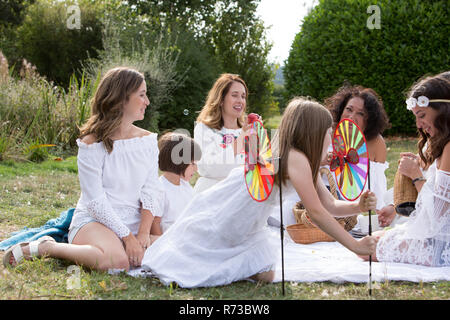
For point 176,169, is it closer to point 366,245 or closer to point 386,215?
point 386,215

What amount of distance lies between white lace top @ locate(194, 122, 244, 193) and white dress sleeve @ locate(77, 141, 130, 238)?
4.30ft

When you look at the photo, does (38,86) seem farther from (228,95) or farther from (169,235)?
(169,235)

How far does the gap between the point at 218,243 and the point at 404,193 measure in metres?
1.63

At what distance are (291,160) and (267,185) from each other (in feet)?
0.92

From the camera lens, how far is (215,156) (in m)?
4.73

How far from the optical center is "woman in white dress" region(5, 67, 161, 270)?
3.41 meters

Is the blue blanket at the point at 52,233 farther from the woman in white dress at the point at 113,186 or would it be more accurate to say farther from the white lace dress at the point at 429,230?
the white lace dress at the point at 429,230

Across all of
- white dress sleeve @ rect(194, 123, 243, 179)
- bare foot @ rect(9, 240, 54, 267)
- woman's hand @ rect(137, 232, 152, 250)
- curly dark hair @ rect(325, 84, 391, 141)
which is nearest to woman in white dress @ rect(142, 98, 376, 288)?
woman's hand @ rect(137, 232, 152, 250)

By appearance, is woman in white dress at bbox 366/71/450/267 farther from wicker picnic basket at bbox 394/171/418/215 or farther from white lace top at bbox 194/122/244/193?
white lace top at bbox 194/122/244/193

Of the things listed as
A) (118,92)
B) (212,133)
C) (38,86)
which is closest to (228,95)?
(212,133)

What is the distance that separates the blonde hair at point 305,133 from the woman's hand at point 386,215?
1726 millimetres

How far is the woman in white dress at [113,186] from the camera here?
11.2ft

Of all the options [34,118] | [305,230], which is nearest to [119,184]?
[305,230]

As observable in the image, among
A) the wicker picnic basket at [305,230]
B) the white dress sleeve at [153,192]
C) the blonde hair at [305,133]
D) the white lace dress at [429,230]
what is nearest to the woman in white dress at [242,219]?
the blonde hair at [305,133]
